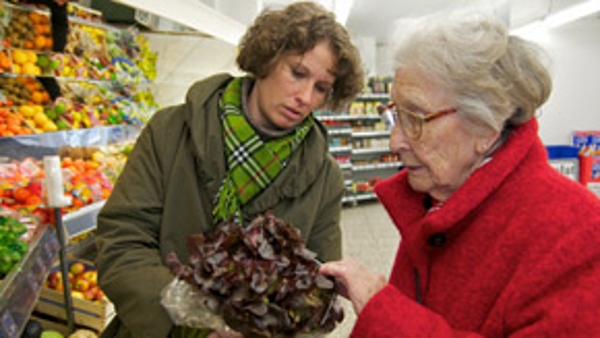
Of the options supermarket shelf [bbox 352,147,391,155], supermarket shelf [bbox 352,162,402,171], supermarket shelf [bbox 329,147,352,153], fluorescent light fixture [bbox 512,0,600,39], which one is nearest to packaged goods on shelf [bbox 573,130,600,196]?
fluorescent light fixture [bbox 512,0,600,39]

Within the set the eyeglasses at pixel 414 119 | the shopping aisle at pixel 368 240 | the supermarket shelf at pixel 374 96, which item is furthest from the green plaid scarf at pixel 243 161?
the supermarket shelf at pixel 374 96

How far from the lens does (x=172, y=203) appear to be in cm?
134

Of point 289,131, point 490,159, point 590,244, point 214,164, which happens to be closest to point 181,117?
point 214,164

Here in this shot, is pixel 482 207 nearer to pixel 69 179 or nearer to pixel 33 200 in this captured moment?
pixel 33 200

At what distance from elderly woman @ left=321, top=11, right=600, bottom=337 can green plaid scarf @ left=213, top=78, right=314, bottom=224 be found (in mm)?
436

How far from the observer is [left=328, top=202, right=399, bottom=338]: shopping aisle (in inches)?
184

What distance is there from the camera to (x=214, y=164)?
53.3 inches

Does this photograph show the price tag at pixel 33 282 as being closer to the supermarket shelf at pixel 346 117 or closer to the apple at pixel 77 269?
the apple at pixel 77 269

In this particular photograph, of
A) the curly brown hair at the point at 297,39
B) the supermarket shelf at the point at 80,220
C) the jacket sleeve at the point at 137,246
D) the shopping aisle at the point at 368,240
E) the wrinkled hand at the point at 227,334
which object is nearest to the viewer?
the wrinkled hand at the point at 227,334

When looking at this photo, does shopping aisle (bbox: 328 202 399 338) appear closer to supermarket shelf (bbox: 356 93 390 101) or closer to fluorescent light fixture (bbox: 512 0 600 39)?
supermarket shelf (bbox: 356 93 390 101)

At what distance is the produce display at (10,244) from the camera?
1.20 meters

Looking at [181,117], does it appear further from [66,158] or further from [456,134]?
[66,158]

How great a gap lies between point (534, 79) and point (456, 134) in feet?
0.71

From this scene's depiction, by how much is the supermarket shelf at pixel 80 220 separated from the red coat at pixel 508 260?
1606 millimetres
